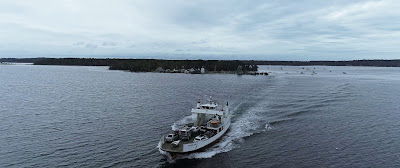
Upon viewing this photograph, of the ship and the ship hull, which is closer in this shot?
the ship hull

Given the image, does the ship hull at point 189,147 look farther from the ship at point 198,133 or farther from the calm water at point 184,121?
the calm water at point 184,121

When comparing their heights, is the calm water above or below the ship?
below

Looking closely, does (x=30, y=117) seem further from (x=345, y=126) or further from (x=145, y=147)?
(x=345, y=126)

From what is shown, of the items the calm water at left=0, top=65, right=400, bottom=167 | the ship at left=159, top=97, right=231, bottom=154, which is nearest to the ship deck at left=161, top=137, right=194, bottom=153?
the ship at left=159, top=97, right=231, bottom=154

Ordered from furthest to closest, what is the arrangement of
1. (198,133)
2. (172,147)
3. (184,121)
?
(184,121) < (198,133) < (172,147)

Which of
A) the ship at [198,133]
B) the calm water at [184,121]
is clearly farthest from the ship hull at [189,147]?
the calm water at [184,121]

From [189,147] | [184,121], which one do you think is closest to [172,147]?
[189,147]

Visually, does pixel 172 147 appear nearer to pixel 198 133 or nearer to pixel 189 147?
pixel 189 147

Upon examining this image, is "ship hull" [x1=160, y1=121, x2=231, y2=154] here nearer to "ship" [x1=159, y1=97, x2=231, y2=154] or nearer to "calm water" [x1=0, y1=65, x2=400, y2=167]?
"ship" [x1=159, y1=97, x2=231, y2=154]

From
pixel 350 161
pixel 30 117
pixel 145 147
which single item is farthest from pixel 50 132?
pixel 350 161
